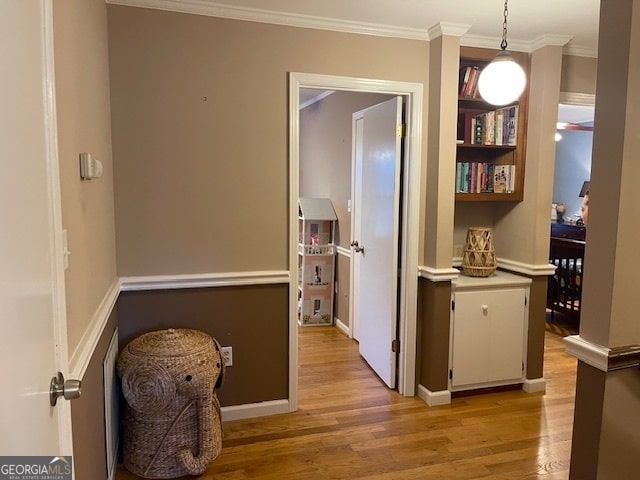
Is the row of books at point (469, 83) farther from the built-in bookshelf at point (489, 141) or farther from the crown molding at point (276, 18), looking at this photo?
the crown molding at point (276, 18)

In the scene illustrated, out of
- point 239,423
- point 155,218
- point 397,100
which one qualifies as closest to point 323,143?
point 397,100

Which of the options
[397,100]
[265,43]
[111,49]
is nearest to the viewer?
[111,49]

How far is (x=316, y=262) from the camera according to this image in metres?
4.98

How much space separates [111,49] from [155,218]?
0.91m

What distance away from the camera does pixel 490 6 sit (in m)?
2.63

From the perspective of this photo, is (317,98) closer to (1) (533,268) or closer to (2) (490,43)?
(2) (490,43)

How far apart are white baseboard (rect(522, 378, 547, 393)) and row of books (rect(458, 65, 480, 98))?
2.00 meters

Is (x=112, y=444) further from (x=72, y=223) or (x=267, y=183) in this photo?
(x=267, y=183)

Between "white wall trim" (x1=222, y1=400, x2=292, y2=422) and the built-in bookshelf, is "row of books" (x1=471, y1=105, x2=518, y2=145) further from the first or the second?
"white wall trim" (x1=222, y1=400, x2=292, y2=422)

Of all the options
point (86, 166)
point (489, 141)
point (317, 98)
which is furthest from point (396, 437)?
point (317, 98)

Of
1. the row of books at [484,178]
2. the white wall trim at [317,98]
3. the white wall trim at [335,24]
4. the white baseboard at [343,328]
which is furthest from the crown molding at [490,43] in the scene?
the white baseboard at [343,328]

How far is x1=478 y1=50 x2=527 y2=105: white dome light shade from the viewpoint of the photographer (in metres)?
2.19

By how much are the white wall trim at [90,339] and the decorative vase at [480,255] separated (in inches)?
90.2

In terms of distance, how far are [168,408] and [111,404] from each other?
26cm
